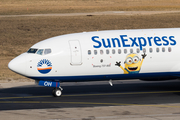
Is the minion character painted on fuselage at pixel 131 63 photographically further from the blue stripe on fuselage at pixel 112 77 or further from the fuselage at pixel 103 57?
the blue stripe on fuselage at pixel 112 77

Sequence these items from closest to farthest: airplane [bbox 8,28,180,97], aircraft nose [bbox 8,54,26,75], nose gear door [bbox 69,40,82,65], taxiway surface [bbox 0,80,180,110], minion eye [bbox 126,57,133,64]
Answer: taxiway surface [bbox 0,80,180,110], aircraft nose [bbox 8,54,26,75], airplane [bbox 8,28,180,97], nose gear door [bbox 69,40,82,65], minion eye [bbox 126,57,133,64]

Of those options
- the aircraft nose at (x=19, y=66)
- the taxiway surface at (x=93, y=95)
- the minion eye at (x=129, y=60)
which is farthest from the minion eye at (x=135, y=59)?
the aircraft nose at (x=19, y=66)

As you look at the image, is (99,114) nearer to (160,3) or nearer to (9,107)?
(9,107)

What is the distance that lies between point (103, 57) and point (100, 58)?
0.20 metres

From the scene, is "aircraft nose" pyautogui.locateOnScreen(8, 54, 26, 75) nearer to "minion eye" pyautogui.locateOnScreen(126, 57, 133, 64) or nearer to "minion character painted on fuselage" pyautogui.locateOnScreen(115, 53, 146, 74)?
"minion character painted on fuselage" pyautogui.locateOnScreen(115, 53, 146, 74)

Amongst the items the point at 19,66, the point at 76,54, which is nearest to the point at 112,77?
the point at 76,54

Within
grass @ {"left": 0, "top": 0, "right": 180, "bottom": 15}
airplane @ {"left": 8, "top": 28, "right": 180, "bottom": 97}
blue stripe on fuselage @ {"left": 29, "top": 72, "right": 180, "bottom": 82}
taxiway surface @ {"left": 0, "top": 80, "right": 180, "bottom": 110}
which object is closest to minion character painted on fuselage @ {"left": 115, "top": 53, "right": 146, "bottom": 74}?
airplane @ {"left": 8, "top": 28, "right": 180, "bottom": 97}

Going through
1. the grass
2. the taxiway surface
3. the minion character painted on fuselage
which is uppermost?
the grass

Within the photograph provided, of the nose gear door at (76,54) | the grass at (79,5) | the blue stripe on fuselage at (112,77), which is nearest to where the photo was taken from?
the nose gear door at (76,54)

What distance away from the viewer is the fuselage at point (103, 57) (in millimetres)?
23844

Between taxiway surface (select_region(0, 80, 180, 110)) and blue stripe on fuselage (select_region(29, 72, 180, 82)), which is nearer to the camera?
taxiway surface (select_region(0, 80, 180, 110))

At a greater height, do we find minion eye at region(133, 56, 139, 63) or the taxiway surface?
minion eye at region(133, 56, 139, 63)

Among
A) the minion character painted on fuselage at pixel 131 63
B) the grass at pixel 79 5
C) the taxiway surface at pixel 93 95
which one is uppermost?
the grass at pixel 79 5

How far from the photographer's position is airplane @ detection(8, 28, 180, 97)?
2384 centimetres
